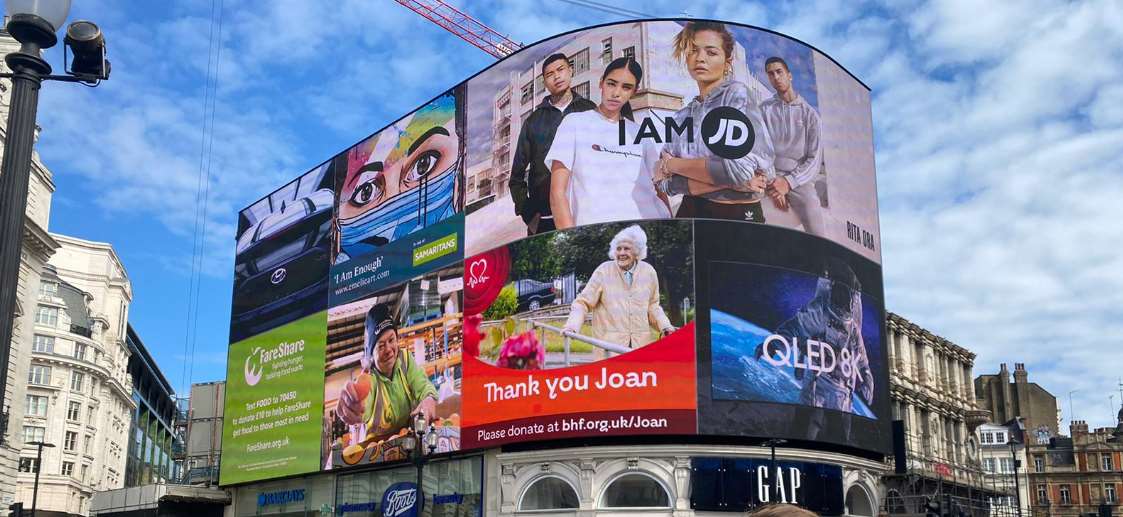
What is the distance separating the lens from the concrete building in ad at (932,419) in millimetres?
59719

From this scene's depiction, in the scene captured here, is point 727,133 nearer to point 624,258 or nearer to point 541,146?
point 624,258

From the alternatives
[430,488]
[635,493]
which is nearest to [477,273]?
[430,488]

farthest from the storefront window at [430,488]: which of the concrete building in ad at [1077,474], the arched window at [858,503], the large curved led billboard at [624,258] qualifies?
the concrete building in ad at [1077,474]

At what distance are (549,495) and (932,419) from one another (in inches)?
1091

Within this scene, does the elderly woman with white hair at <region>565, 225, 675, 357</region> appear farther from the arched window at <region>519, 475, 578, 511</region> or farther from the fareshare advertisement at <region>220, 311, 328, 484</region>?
the fareshare advertisement at <region>220, 311, 328, 484</region>

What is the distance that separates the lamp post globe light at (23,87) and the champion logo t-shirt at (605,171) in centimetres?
3682

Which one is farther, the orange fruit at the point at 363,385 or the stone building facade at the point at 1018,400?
the stone building facade at the point at 1018,400

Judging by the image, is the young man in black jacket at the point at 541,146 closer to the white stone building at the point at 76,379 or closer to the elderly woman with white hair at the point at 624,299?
the elderly woman with white hair at the point at 624,299

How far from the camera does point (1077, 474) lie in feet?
364

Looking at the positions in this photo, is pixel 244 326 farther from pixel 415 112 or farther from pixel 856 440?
pixel 856 440

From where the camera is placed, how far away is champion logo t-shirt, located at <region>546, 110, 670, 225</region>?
1820 inches

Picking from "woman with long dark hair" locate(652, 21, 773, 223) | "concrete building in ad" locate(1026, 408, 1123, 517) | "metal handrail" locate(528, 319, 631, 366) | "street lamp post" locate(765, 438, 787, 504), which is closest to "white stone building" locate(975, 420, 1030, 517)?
"concrete building in ad" locate(1026, 408, 1123, 517)

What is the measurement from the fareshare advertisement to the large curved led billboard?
115 centimetres

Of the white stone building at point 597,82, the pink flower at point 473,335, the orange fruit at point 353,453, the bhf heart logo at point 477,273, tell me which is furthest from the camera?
the orange fruit at point 353,453
